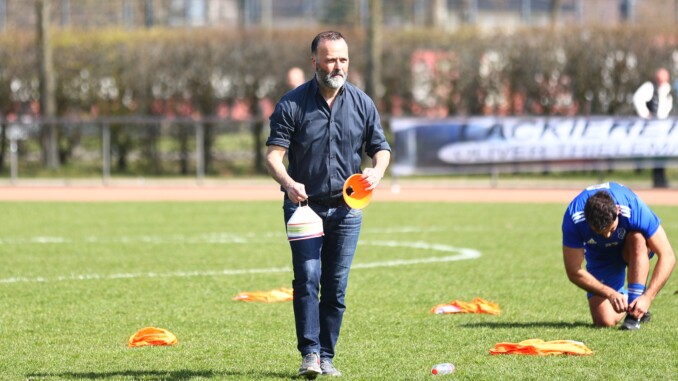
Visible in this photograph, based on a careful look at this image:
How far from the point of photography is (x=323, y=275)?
7.77 meters

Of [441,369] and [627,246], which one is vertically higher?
[627,246]

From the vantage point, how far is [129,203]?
78.8 feet

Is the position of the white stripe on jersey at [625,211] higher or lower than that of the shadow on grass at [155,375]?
higher

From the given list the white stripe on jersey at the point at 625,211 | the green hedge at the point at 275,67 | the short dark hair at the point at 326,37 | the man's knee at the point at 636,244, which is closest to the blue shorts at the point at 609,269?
the man's knee at the point at 636,244

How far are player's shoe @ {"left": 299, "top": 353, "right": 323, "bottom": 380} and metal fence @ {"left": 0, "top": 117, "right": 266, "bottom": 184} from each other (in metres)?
24.0

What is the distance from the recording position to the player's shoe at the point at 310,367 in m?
7.44

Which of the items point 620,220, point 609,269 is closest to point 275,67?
point 609,269

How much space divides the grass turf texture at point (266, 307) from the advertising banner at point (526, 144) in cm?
666

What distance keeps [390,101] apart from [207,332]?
83.5 ft

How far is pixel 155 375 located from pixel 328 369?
113 centimetres

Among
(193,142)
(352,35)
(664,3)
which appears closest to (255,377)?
(193,142)

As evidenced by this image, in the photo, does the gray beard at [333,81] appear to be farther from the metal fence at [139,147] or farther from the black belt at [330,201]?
the metal fence at [139,147]

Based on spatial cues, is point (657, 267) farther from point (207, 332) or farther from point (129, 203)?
point (129, 203)

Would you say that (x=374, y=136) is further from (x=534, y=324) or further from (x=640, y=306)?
(x=534, y=324)
